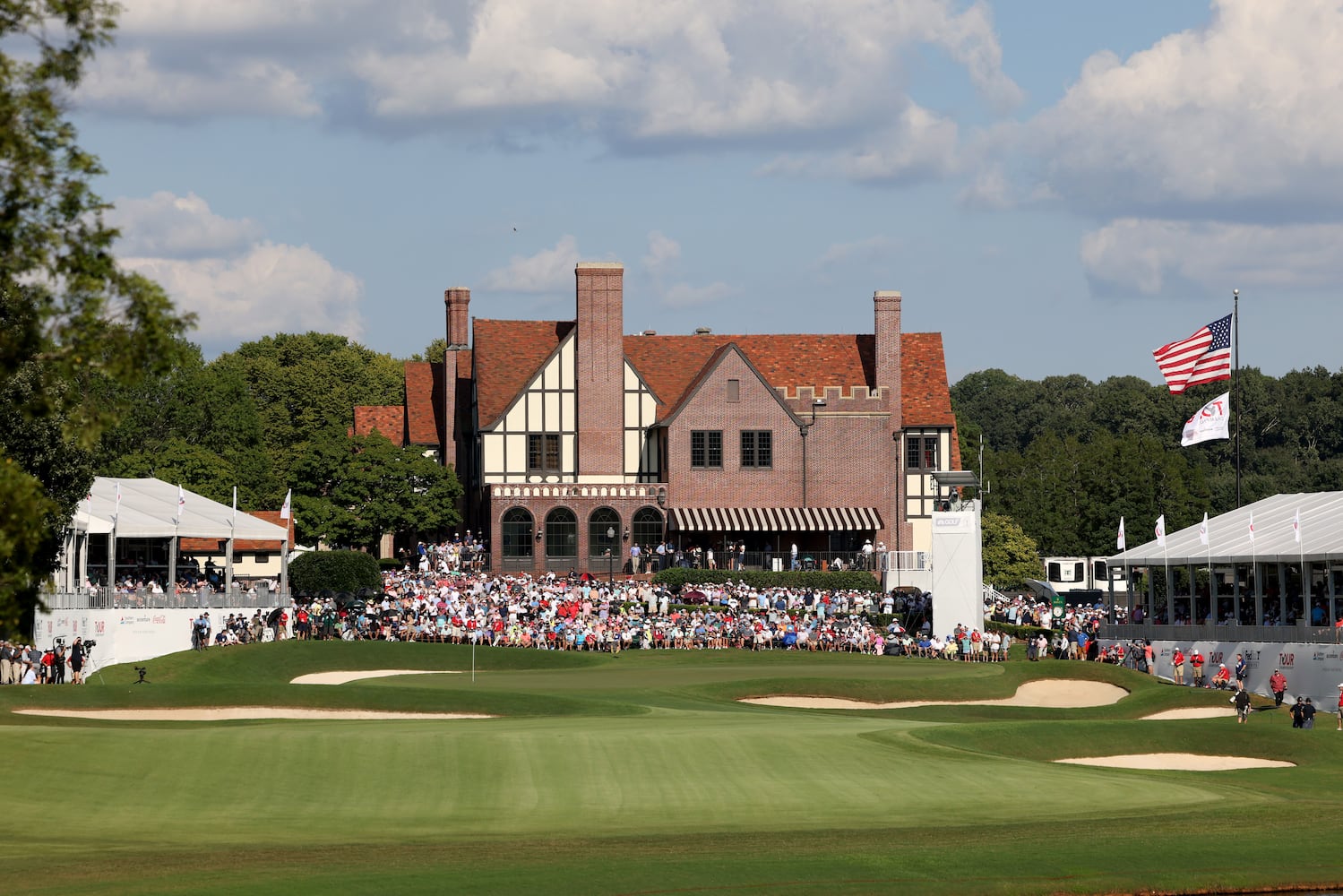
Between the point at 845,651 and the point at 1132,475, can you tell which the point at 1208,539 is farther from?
the point at 1132,475

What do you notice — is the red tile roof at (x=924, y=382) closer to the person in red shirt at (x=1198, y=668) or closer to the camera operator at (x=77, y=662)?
the person in red shirt at (x=1198, y=668)

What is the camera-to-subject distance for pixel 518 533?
7494 centimetres

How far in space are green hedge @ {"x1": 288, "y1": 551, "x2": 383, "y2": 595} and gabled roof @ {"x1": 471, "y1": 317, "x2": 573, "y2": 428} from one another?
49.9ft

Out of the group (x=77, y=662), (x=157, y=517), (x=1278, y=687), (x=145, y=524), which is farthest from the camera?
(x=157, y=517)

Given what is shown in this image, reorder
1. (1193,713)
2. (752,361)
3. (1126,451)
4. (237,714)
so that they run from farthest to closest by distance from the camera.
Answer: (1126,451) → (752,361) → (1193,713) → (237,714)

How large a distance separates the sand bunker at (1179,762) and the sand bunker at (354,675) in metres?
22.1

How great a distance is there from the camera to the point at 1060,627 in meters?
64.6

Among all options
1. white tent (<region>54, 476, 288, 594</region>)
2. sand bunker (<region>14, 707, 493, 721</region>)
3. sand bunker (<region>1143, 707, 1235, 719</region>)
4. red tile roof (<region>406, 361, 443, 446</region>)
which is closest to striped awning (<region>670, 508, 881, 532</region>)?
red tile roof (<region>406, 361, 443, 446</region>)

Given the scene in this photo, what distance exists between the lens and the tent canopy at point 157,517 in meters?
55.8

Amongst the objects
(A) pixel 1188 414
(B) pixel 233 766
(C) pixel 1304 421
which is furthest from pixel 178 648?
(C) pixel 1304 421

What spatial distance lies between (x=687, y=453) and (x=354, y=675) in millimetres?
28322

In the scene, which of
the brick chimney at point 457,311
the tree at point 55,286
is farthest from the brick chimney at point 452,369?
the tree at point 55,286

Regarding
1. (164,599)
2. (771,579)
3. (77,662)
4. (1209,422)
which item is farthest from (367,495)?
(1209,422)

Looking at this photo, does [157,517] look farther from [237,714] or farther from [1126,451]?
[1126,451]
